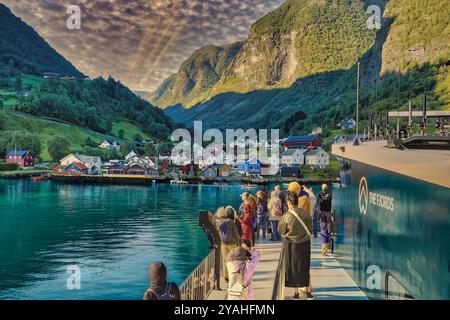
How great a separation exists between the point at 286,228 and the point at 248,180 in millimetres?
133779

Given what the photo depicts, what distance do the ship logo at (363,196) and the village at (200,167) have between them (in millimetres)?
134508

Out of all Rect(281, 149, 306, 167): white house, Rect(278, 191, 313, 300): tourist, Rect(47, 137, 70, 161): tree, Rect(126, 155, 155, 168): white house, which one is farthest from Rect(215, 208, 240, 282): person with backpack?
Rect(47, 137, 70, 161): tree

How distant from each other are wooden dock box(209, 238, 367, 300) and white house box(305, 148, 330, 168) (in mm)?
149599

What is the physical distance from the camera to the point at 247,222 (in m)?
14.1

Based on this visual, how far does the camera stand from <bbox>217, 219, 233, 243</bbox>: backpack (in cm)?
1124

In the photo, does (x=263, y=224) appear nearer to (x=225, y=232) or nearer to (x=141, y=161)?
(x=225, y=232)

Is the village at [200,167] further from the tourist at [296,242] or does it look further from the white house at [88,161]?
the tourist at [296,242]

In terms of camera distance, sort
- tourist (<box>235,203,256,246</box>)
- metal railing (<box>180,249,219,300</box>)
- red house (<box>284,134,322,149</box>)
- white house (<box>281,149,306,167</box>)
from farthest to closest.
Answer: red house (<box>284,134,322,149</box>) < white house (<box>281,149,306,167</box>) < tourist (<box>235,203,256,246</box>) < metal railing (<box>180,249,219,300</box>)

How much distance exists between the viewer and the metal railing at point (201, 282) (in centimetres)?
1097

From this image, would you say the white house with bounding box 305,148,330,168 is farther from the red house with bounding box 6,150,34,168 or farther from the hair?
the hair

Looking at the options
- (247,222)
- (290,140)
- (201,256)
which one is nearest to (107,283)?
(201,256)

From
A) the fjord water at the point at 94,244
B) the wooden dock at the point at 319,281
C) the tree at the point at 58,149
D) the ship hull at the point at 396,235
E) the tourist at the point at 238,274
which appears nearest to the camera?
the ship hull at the point at 396,235

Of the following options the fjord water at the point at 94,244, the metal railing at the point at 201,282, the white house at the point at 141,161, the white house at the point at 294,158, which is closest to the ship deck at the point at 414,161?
the metal railing at the point at 201,282

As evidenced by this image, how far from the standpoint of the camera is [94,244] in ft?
171
